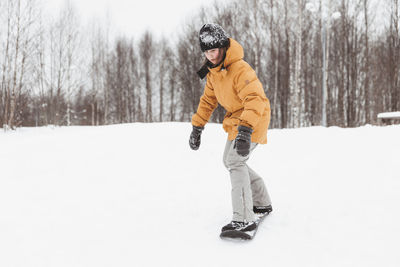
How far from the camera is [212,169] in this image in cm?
506

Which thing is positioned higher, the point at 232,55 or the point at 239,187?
the point at 232,55

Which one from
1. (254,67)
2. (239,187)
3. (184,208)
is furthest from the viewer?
(254,67)

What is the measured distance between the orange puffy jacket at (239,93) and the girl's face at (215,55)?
0.17ft

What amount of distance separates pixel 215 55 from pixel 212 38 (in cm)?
14

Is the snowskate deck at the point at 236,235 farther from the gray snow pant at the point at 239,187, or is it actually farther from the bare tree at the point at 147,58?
the bare tree at the point at 147,58

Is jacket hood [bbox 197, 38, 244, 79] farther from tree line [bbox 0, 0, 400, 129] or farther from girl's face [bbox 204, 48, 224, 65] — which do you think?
tree line [bbox 0, 0, 400, 129]

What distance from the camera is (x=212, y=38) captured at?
7.61ft

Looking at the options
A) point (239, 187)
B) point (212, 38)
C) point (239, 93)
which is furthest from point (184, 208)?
point (212, 38)

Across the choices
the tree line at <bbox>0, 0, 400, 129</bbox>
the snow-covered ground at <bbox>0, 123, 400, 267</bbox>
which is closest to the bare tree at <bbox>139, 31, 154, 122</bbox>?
the tree line at <bbox>0, 0, 400, 129</bbox>

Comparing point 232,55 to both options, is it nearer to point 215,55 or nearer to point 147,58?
point 215,55

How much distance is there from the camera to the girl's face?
92.8 inches

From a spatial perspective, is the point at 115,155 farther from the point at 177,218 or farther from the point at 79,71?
the point at 79,71

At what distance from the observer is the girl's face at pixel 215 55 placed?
236cm

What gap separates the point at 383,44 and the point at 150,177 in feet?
77.1
